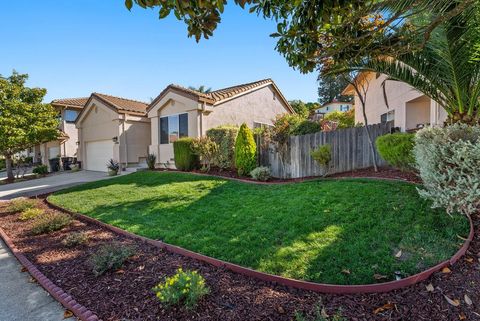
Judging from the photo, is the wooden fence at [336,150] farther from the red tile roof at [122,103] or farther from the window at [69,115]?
the window at [69,115]

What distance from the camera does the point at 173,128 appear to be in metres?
15.5

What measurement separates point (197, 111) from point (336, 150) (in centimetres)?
782

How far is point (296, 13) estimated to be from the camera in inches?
128

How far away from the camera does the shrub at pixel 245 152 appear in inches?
402

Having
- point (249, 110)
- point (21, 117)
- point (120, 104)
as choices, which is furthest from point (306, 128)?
point (21, 117)

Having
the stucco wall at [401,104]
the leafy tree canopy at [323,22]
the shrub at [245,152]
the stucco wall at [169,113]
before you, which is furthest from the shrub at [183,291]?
the stucco wall at [169,113]

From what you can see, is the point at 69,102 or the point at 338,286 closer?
the point at 338,286

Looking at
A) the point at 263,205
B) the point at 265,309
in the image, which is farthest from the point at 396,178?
the point at 265,309

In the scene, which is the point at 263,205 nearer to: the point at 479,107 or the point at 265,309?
the point at 265,309

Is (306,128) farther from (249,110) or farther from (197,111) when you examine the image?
(249,110)

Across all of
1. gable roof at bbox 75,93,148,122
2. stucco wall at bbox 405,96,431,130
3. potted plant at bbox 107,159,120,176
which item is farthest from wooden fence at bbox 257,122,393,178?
gable roof at bbox 75,93,148,122

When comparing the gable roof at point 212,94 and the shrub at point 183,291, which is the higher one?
the gable roof at point 212,94

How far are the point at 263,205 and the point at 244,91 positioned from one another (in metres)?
11.5

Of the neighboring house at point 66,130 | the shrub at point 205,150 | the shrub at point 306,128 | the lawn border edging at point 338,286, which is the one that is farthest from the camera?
the neighboring house at point 66,130
